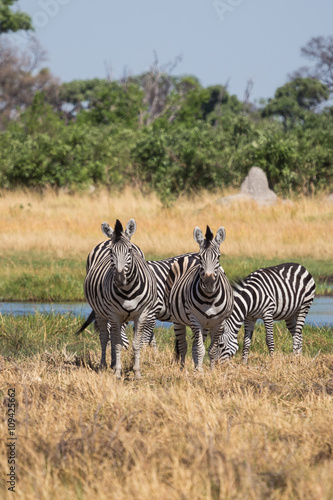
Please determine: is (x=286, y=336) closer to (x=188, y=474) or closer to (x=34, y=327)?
(x=34, y=327)

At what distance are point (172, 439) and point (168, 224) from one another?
16.1 meters

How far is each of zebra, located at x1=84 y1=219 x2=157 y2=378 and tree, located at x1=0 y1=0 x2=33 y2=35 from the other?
1617 inches

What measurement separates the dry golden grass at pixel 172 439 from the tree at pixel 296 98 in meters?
58.0

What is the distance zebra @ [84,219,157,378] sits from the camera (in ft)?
22.6

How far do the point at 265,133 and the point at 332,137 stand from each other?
10.9 ft

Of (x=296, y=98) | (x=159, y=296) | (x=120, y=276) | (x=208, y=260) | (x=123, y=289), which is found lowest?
(x=159, y=296)

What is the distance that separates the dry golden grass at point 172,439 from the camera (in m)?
4.20

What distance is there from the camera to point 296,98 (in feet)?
214

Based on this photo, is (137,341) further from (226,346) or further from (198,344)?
(226,346)

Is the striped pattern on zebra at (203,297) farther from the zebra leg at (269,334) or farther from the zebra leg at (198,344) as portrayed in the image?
the zebra leg at (269,334)

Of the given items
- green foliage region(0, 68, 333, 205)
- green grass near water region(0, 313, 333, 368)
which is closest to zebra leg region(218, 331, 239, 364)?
green grass near water region(0, 313, 333, 368)

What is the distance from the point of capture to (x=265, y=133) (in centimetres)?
3020

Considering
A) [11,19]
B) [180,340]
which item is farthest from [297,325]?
[11,19]

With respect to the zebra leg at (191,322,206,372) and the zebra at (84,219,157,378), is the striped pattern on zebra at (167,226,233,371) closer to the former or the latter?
the zebra leg at (191,322,206,372)
